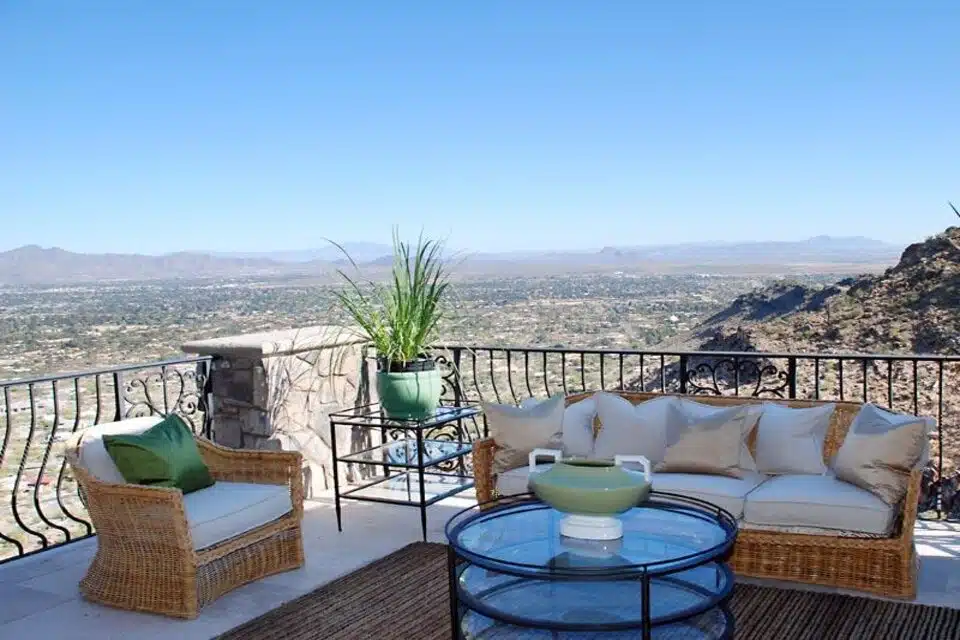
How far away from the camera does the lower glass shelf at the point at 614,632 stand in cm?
255

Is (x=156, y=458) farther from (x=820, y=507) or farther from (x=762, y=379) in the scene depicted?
(x=762, y=379)

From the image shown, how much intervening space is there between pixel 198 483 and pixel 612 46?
969 cm

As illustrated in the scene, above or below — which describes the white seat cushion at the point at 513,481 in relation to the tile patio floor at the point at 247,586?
above

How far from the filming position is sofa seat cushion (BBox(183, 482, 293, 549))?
11.6 feet

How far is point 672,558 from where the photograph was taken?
2.60 metres

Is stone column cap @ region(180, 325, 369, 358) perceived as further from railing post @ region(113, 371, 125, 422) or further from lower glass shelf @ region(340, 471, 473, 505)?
lower glass shelf @ region(340, 471, 473, 505)

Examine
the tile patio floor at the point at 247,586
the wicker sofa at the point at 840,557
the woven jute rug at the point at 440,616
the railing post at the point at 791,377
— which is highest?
Result: the railing post at the point at 791,377

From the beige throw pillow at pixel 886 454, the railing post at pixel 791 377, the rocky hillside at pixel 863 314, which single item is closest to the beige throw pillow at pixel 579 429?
the railing post at pixel 791 377

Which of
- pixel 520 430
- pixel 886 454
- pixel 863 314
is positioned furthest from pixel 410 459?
pixel 863 314

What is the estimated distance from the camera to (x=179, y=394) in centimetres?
505

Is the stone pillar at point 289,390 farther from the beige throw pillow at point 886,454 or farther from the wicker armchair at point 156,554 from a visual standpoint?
the beige throw pillow at point 886,454

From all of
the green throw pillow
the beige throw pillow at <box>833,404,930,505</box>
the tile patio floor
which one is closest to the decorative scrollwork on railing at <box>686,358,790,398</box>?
the beige throw pillow at <box>833,404,930,505</box>

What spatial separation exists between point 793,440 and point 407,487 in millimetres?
2191

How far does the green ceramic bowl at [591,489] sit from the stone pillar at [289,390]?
2.59 metres
